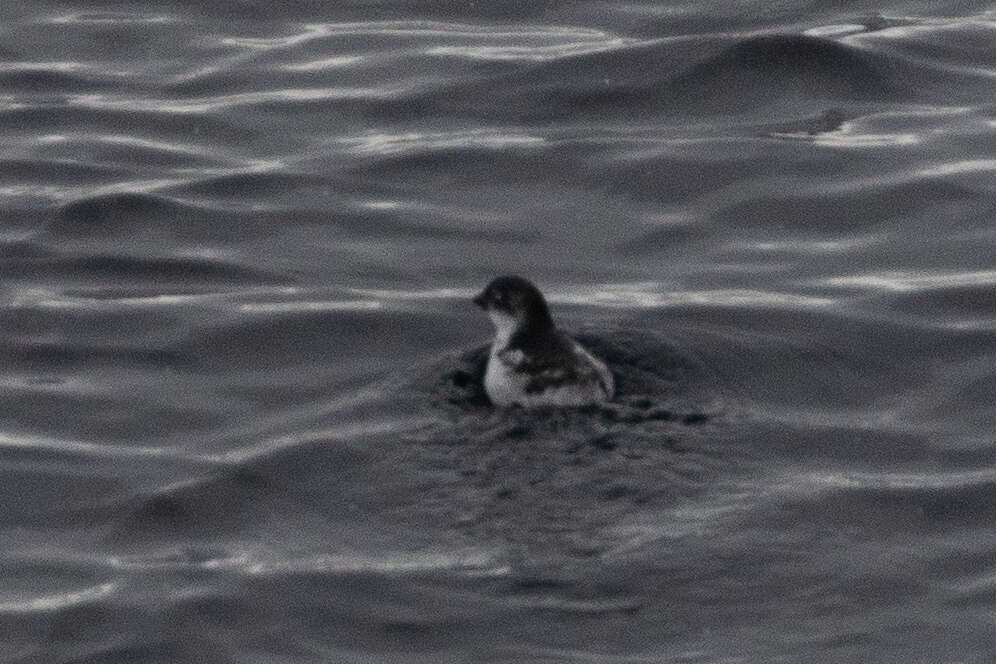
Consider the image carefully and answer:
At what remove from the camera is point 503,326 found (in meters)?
15.4

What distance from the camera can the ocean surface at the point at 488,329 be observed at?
12578 mm

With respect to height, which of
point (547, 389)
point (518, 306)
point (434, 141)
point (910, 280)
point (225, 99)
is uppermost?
point (225, 99)

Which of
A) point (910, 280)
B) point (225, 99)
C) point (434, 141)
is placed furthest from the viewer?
point (225, 99)

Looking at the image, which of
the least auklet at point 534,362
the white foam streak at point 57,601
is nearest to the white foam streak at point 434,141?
the least auklet at point 534,362

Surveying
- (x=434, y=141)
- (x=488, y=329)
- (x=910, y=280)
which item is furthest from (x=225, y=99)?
(x=910, y=280)

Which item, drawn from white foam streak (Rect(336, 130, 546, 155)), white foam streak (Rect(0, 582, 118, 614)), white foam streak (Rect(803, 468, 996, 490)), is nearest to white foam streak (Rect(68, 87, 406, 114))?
white foam streak (Rect(336, 130, 546, 155))

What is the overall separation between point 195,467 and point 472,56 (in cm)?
850

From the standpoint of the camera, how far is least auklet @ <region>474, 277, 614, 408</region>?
49.0 ft

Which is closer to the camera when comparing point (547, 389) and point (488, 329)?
point (547, 389)

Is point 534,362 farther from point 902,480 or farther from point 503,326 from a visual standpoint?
point 902,480

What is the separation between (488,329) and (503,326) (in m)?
1.05

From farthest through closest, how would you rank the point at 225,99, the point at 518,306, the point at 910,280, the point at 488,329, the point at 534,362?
the point at 225,99 < the point at 910,280 < the point at 488,329 < the point at 518,306 < the point at 534,362

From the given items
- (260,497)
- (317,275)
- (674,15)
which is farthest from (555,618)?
(674,15)

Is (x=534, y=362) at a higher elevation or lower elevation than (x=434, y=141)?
lower
